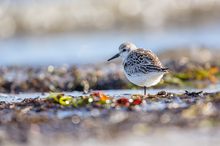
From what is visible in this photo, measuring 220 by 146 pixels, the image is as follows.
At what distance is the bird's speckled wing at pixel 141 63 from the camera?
9.48m

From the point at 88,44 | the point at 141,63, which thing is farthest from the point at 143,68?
the point at 88,44

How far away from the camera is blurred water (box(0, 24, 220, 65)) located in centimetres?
1647

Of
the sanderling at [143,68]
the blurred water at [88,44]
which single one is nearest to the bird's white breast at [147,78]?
the sanderling at [143,68]

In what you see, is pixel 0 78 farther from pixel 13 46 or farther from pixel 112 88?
pixel 13 46

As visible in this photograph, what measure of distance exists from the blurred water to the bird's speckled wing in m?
5.38

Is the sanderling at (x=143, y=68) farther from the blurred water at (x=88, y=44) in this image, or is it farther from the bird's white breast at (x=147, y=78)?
the blurred water at (x=88, y=44)

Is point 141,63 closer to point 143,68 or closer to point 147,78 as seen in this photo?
point 143,68

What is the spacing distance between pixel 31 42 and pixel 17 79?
7.56 metres

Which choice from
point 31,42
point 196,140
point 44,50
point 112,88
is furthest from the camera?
point 31,42

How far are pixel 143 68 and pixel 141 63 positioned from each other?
106 mm

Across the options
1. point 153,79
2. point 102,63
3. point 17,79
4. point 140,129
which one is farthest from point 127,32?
point 140,129

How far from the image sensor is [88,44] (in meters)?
18.9

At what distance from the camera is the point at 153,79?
955 centimetres

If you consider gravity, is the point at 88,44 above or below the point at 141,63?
above
